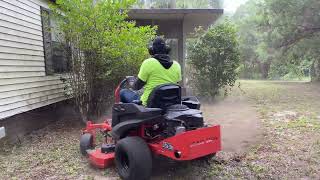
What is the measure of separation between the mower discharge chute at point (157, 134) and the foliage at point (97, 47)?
106 inches

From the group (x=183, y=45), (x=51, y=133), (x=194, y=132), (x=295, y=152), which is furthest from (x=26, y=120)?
(x=183, y=45)

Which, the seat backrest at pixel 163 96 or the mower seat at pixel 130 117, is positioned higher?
the seat backrest at pixel 163 96

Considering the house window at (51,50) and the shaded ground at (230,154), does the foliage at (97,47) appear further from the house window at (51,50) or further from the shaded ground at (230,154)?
the shaded ground at (230,154)

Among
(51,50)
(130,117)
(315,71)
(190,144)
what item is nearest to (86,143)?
(130,117)

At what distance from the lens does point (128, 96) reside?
17.3 ft

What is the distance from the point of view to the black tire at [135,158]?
4.38m

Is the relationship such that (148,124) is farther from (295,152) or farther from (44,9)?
(44,9)

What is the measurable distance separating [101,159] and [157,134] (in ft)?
2.85

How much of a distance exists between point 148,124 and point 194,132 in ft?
2.46

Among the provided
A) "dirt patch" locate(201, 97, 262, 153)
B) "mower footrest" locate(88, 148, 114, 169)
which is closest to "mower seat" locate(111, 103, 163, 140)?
"mower footrest" locate(88, 148, 114, 169)

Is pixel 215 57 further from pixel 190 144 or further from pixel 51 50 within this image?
pixel 190 144

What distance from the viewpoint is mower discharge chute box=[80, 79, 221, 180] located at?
426 cm

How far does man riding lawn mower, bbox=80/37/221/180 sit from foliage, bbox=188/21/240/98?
606 cm

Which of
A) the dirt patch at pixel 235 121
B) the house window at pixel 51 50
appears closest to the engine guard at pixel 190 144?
the dirt patch at pixel 235 121
